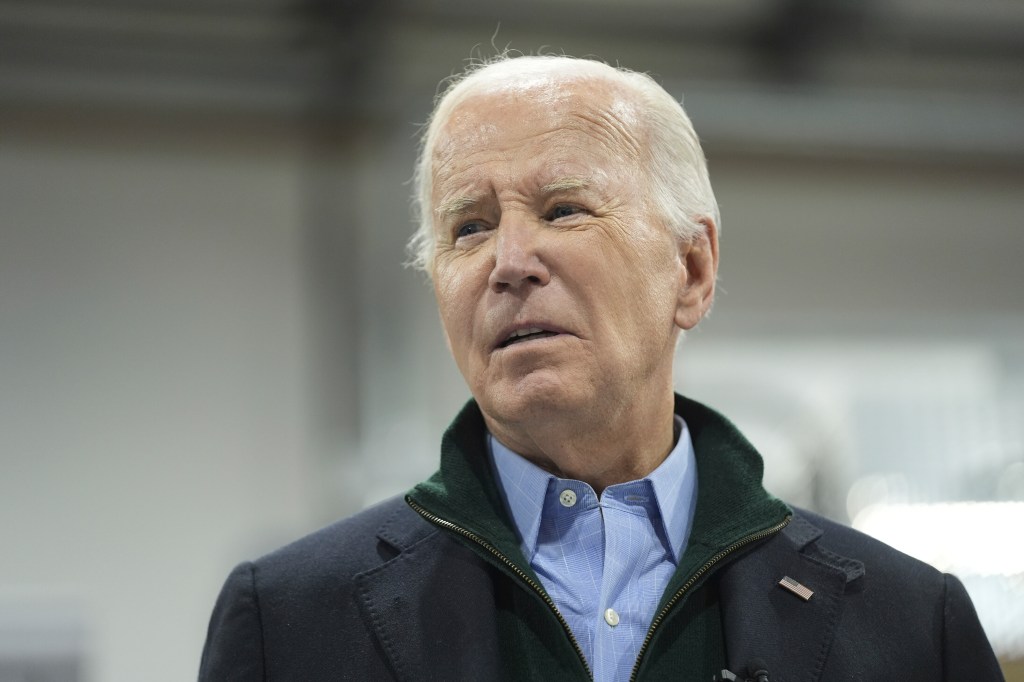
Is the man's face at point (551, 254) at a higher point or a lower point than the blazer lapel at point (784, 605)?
higher

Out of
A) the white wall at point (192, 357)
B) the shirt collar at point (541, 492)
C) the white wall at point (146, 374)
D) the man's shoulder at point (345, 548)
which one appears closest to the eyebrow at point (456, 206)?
the shirt collar at point (541, 492)

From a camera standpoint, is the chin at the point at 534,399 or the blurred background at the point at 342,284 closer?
the chin at the point at 534,399

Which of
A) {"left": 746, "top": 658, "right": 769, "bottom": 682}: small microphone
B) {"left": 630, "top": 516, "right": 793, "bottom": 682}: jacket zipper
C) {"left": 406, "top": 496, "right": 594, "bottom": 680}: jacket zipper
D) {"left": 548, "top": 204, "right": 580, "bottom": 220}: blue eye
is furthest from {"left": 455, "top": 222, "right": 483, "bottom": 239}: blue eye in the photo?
{"left": 746, "top": 658, "right": 769, "bottom": 682}: small microphone

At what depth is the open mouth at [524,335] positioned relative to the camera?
5.71ft

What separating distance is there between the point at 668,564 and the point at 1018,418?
4.24 metres

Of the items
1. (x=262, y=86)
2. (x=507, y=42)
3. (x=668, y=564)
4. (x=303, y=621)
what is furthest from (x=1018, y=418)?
(x=303, y=621)

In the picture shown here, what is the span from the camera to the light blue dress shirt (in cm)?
→ 168

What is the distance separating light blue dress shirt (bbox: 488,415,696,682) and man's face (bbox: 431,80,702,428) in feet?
0.40

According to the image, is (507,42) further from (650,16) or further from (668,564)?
(668,564)

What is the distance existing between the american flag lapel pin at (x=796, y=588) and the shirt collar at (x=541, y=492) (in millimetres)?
149

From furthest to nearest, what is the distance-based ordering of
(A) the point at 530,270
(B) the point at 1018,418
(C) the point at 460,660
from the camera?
1. (B) the point at 1018,418
2. (A) the point at 530,270
3. (C) the point at 460,660

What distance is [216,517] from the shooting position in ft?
16.3

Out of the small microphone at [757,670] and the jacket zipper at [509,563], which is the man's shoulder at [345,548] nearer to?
the jacket zipper at [509,563]

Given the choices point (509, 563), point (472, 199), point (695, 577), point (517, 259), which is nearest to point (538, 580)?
point (509, 563)
